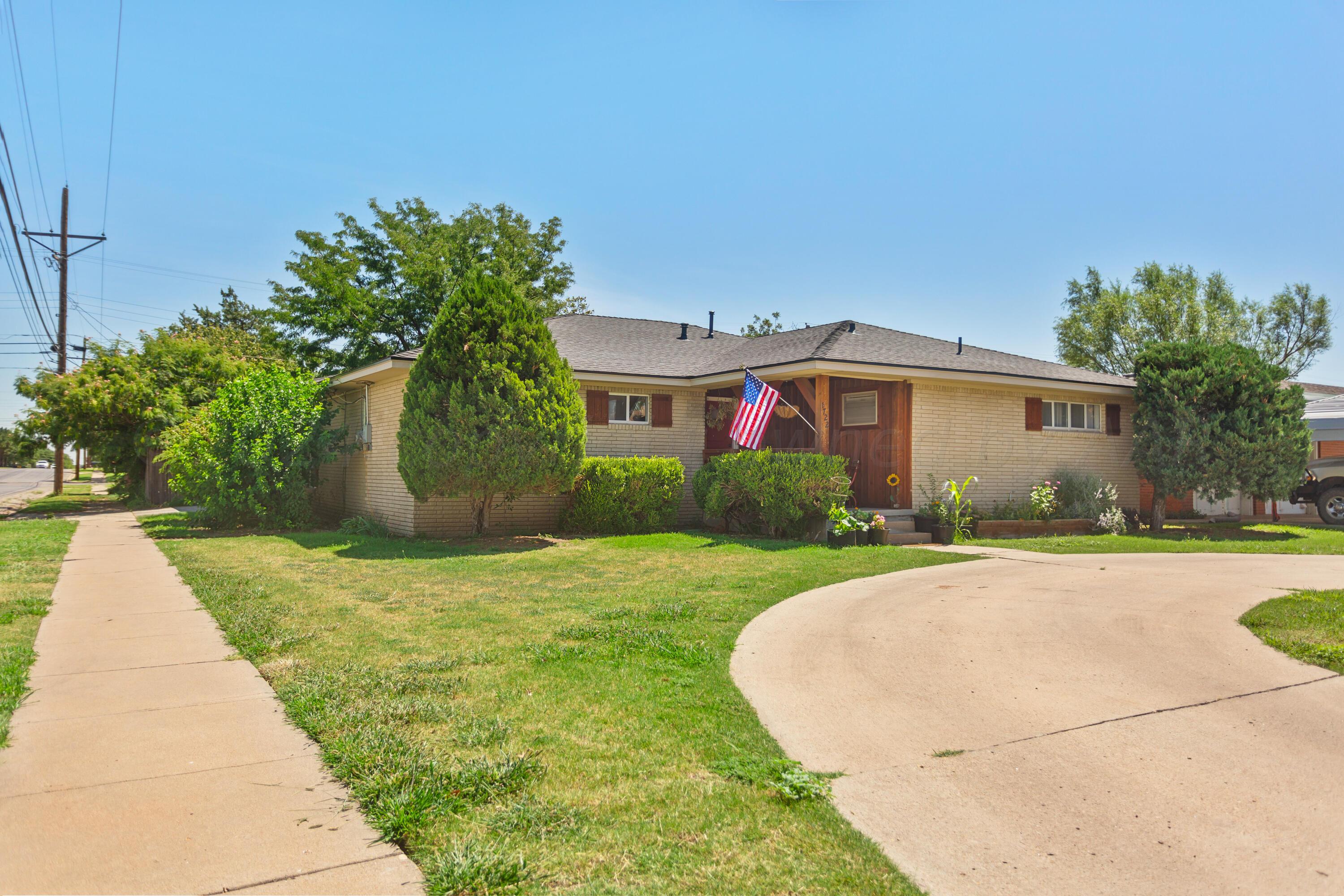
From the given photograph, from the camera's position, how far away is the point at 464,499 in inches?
582

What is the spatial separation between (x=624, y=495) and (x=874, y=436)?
5.26 meters

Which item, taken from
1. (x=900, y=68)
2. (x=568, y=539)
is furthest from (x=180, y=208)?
→ (x=900, y=68)

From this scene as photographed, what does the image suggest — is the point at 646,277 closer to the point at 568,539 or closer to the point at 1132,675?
the point at 568,539

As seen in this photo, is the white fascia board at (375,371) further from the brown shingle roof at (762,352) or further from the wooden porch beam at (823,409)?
the wooden porch beam at (823,409)

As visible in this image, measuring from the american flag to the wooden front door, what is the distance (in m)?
2.59

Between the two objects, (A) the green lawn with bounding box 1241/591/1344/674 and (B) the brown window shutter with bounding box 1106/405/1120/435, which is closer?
(A) the green lawn with bounding box 1241/591/1344/674

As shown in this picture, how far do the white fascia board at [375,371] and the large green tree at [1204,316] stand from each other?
32.3 meters

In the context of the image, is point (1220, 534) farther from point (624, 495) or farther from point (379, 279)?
point (379, 279)

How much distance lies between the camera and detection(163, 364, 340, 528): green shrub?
50.4 ft

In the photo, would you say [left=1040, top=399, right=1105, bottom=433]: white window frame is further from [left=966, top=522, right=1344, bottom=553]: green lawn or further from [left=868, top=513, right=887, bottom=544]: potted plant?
[left=868, top=513, right=887, bottom=544]: potted plant

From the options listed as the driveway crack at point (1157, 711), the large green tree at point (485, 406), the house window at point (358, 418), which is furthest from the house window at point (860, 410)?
the driveway crack at point (1157, 711)

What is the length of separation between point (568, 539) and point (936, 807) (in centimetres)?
1106

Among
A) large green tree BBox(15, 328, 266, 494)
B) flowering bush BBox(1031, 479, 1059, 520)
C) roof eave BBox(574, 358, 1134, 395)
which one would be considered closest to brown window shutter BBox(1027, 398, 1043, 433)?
roof eave BBox(574, 358, 1134, 395)

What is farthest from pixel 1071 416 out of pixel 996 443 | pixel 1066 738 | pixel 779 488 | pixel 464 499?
pixel 1066 738
